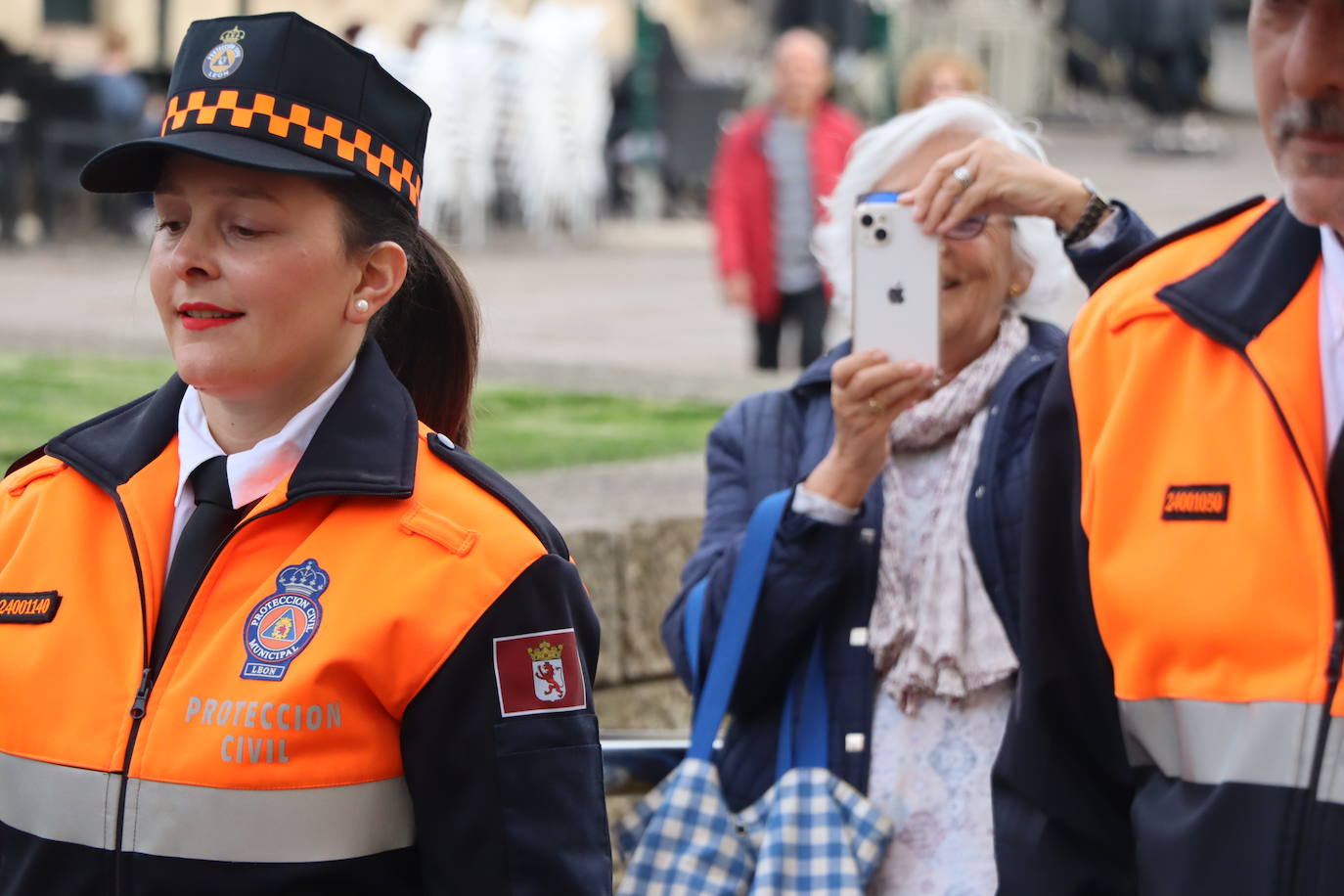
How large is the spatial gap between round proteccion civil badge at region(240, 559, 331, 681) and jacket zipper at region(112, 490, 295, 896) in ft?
0.27

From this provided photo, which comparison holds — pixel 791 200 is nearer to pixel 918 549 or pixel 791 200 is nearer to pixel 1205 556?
pixel 918 549

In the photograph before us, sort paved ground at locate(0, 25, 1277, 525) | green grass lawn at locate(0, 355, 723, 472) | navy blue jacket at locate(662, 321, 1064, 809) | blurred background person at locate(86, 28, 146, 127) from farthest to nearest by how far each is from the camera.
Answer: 1. blurred background person at locate(86, 28, 146, 127)
2. green grass lawn at locate(0, 355, 723, 472)
3. paved ground at locate(0, 25, 1277, 525)
4. navy blue jacket at locate(662, 321, 1064, 809)

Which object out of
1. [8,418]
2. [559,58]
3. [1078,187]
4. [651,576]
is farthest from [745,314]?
[1078,187]

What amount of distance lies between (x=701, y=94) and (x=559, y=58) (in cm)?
380

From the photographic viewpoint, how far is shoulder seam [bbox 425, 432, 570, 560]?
7.43 ft

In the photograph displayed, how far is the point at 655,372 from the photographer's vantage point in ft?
29.7

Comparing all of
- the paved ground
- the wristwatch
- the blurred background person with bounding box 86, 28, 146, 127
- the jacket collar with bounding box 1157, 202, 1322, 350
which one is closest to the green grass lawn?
the paved ground

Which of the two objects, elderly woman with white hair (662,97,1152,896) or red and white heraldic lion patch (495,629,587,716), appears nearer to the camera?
red and white heraldic lion patch (495,629,587,716)

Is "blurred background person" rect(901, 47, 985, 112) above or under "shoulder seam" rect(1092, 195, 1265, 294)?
above

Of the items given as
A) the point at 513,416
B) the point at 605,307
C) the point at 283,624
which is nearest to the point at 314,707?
the point at 283,624

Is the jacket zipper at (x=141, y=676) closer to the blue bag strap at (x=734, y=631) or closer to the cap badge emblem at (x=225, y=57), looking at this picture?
the cap badge emblem at (x=225, y=57)

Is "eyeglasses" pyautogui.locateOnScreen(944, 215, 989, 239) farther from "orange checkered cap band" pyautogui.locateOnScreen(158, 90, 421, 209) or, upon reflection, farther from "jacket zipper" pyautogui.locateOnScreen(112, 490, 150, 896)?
"jacket zipper" pyautogui.locateOnScreen(112, 490, 150, 896)

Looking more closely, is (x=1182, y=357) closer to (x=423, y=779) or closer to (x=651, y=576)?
(x=423, y=779)

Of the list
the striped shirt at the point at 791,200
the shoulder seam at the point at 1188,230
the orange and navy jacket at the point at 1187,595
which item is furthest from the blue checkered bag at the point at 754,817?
the striped shirt at the point at 791,200
